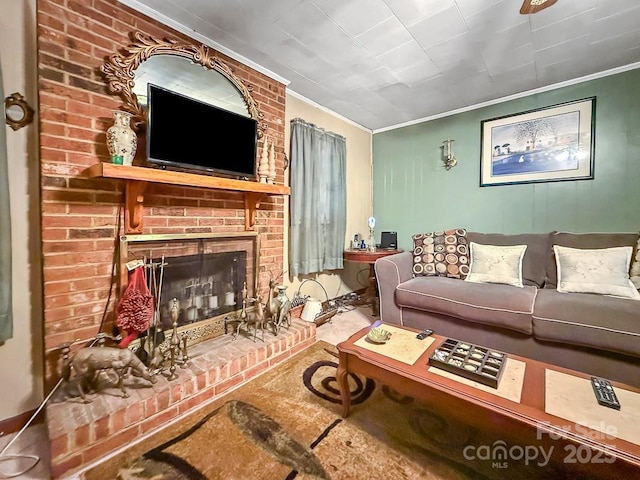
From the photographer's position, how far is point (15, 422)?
1350mm

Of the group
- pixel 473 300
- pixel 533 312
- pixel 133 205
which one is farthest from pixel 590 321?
pixel 133 205

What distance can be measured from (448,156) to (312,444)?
3127mm

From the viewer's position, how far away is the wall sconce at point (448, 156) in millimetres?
3148

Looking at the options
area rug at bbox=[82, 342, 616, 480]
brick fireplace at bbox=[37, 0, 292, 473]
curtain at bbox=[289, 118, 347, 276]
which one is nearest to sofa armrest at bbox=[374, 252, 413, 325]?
curtain at bbox=[289, 118, 347, 276]

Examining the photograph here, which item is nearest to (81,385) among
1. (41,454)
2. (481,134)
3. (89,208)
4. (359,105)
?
(41,454)

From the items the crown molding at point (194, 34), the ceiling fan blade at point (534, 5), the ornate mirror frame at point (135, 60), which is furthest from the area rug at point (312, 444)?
the crown molding at point (194, 34)

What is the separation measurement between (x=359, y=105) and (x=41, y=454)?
3.49 m

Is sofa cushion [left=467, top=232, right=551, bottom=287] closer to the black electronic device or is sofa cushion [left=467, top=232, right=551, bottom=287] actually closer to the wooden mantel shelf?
the black electronic device

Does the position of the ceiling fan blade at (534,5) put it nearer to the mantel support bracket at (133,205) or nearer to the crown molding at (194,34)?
the crown molding at (194,34)

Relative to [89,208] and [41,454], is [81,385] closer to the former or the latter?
[41,454]

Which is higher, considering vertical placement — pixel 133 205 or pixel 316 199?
pixel 316 199

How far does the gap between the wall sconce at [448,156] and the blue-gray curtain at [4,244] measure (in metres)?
3.56

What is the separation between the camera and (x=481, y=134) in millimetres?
2984

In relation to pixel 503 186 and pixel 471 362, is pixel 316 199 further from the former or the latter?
pixel 471 362
